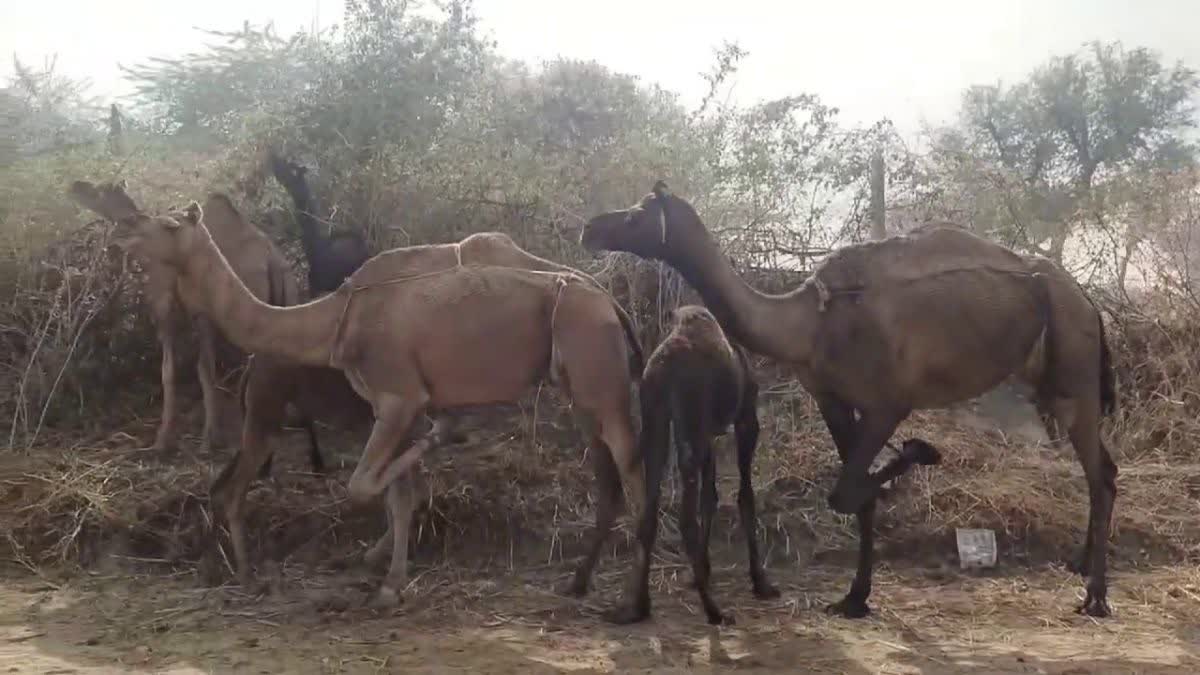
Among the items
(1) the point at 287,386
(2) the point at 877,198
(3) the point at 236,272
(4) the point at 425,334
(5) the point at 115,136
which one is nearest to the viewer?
(4) the point at 425,334

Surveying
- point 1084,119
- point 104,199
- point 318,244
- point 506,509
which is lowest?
point 506,509

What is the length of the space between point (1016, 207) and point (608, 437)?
727 cm

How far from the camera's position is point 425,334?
632cm

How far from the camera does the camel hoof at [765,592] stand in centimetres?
677

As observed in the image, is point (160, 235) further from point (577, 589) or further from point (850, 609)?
point (850, 609)

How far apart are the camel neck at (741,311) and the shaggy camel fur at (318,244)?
3.08 m

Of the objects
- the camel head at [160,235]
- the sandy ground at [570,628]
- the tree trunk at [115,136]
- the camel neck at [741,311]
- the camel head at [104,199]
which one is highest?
the tree trunk at [115,136]

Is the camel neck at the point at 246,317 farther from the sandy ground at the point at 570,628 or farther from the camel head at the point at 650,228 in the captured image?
the camel head at the point at 650,228

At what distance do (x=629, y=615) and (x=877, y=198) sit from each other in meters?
6.18

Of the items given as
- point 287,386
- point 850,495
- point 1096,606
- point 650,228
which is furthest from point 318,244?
point 1096,606

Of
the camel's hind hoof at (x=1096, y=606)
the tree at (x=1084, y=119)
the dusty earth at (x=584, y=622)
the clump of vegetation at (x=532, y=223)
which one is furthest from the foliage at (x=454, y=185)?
the tree at (x=1084, y=119)

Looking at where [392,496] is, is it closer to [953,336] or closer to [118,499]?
[118,499]

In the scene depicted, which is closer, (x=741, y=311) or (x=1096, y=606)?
(x=1096, y=606)

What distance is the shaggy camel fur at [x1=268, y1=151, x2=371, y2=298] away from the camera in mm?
8578
